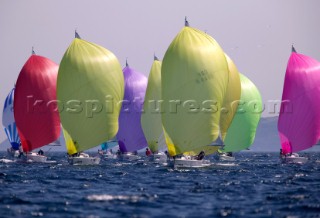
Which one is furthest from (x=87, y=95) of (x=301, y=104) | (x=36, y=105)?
(x=301, y=104)

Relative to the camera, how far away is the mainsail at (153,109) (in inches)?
2514

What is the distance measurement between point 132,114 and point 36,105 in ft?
58.3

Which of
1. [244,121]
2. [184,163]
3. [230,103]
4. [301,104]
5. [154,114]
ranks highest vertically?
[230,103]

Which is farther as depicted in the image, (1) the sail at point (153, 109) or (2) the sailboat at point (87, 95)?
(1) the sail at point (153, 109)

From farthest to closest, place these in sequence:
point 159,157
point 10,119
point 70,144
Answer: point 10,119
point 159,157
point 70,144

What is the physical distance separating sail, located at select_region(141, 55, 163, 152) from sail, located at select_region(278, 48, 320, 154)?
41.1ft

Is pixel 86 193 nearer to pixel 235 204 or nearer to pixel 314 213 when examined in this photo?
pixel 235 204

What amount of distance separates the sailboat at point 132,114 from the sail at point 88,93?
827 inches

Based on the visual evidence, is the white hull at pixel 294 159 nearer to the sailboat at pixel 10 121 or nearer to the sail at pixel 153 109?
the sail at pixel 153 109

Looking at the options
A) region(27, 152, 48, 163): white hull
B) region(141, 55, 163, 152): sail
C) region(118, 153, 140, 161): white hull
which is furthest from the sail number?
region(118, 153, 140, 161): white hull

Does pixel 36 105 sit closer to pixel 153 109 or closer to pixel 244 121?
pixel 153 109

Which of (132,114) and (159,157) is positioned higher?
(132,114)

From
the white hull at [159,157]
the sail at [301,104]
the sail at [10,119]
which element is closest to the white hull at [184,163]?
the sail at [301,104]

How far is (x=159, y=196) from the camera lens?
29.8 m
